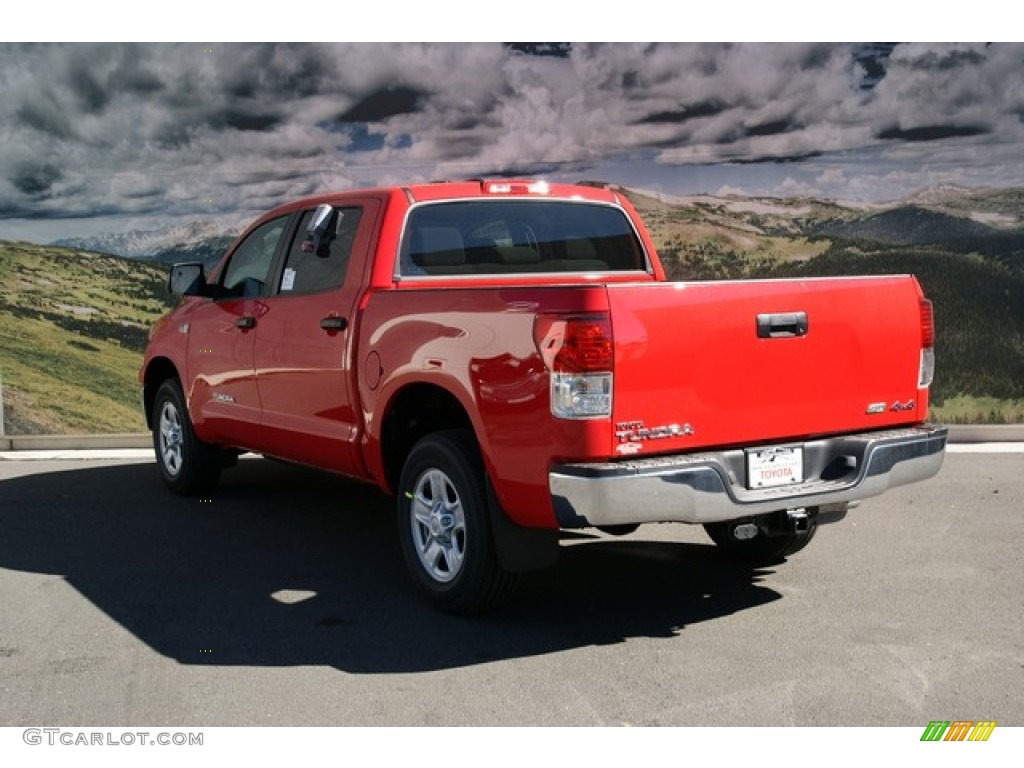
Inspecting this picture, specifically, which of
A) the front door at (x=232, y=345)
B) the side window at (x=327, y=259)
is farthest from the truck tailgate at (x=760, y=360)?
the front door at (x=232, y=345)

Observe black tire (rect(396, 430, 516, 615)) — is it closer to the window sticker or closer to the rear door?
the rear door

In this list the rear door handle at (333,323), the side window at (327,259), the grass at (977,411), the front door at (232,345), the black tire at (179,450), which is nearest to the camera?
the rear door handle at (333,323)

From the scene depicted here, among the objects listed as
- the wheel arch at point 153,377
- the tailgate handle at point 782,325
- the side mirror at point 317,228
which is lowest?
the wheel arch at point 153,377

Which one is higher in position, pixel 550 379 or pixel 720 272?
pixel 550 379

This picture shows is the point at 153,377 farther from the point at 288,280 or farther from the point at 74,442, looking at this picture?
the point at 74,442

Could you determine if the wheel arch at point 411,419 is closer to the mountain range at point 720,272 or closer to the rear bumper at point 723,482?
the rear bumper at point 723,482

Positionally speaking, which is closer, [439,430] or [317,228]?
[439,430]

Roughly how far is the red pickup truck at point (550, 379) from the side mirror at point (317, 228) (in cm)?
2

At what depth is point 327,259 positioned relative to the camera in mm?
6426

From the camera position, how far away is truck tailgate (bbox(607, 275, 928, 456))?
461cm

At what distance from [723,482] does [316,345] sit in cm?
244

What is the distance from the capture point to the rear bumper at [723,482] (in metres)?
4.52

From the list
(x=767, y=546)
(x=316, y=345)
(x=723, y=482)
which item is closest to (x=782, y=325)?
(x=723, y=482)

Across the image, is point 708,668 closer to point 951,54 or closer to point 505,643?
point 505,643
